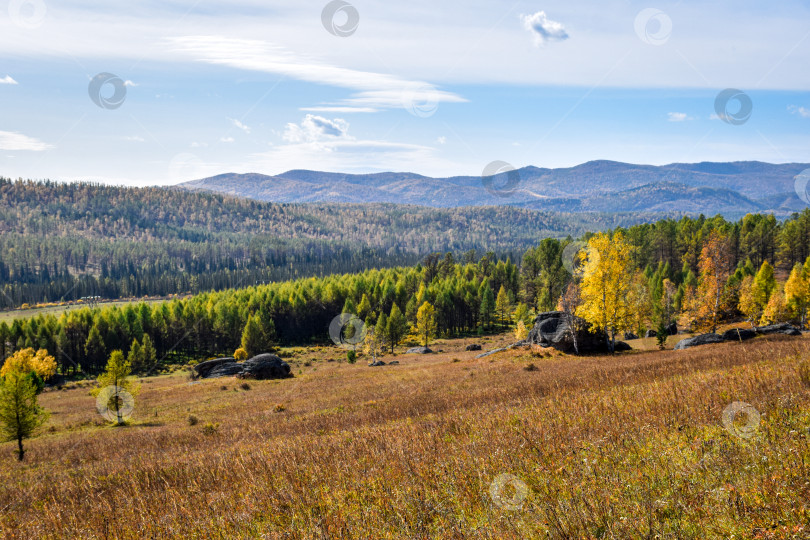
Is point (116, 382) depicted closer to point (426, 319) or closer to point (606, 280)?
point (606, 280)

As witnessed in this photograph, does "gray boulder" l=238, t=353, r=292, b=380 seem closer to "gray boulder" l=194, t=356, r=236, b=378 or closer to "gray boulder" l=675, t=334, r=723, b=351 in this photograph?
"gray boulder" l=194, t=356, r=236, b=378

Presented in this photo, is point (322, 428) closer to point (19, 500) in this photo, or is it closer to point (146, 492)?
point (146, 492)

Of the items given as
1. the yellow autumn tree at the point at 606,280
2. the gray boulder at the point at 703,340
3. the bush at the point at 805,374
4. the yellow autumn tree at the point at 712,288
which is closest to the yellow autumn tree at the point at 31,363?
the yellow autumn tree at the point at 606,280

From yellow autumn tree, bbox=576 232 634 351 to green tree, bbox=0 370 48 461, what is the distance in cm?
3798

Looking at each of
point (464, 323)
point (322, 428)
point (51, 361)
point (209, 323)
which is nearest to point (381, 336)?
point (464, 323)

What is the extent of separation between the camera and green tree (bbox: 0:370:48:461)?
24531 mm

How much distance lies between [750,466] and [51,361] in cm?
A: 10531

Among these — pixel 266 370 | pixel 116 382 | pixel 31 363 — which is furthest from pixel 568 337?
pixel 31 363

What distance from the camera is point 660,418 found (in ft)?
23.9

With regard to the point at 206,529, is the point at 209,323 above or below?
below

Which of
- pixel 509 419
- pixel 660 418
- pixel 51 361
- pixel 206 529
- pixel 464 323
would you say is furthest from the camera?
pixel 464 323

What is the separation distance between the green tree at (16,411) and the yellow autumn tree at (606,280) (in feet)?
125

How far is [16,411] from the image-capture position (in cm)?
2477

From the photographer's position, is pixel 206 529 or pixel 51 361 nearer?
pixel 206 529
